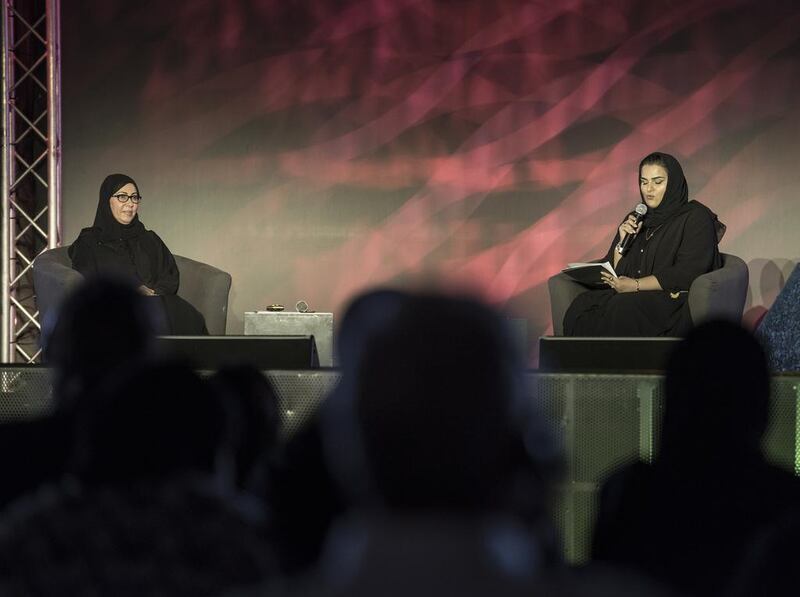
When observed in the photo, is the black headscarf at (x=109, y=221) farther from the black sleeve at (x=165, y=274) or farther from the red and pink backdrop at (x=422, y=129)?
the red and pink backdrop at (x=422, y=129)

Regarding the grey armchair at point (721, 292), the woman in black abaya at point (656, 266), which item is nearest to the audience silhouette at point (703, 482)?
the grey armchair at point (721, 292)

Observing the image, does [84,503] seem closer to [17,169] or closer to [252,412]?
[252,412]

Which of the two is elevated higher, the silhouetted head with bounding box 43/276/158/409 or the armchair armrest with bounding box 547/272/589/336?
the silhouetted head with bounding box 43/276/158/409

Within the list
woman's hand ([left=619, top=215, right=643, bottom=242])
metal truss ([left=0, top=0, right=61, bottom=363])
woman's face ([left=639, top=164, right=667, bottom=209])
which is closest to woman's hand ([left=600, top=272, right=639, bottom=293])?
woman's hand ([left=619, top=215, right=643, bottom=242])

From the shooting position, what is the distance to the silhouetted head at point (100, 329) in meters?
1.35

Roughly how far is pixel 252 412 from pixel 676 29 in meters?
4.56

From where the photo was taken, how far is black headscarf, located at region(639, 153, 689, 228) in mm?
4527

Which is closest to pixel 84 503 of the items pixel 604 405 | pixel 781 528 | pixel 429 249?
pixel 781 528

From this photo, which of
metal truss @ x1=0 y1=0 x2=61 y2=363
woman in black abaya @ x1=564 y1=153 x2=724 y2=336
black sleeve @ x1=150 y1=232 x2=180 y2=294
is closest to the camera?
woman in black abaya @ x1=564 y1=153 x2=724 y2=336

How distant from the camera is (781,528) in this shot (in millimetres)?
860

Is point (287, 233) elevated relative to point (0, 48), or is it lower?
lower

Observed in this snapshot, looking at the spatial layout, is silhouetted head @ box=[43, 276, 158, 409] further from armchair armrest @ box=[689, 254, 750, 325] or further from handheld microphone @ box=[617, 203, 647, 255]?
handheld microphone @ box=[617, 203, 647, 255]

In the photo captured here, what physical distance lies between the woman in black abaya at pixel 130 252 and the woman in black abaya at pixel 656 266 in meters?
1.96

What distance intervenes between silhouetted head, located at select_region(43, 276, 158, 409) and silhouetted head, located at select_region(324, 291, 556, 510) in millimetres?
740
